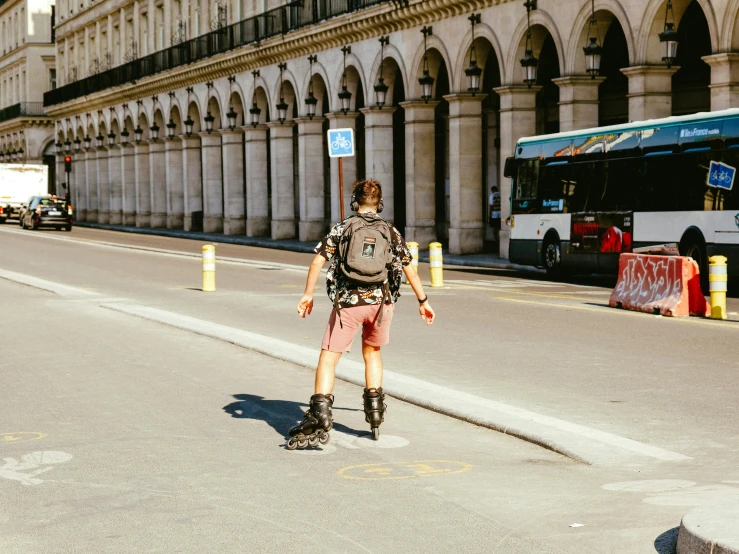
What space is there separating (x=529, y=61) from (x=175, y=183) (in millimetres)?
33786

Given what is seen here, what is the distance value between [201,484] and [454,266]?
26469 millimetres

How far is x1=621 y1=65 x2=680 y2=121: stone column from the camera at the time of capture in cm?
2961

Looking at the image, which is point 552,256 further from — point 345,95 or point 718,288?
point 345,95

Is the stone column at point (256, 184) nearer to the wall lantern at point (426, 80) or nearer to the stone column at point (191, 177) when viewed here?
the stone column at point (191, 177)

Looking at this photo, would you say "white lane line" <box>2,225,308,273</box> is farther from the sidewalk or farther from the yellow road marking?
the yellow road marking

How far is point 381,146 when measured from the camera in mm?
42281

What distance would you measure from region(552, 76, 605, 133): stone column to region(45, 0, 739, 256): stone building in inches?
1.3

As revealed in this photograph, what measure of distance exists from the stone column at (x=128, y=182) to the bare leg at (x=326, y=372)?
64.6m

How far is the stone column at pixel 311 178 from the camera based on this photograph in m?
48.0

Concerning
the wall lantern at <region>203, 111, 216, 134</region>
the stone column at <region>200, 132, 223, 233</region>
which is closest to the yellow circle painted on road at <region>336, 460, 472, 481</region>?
the wall lantern at <region>203, 111, 216, 134</region>

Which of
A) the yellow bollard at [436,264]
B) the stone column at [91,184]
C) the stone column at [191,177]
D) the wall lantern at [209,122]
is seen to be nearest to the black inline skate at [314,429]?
the yellow bollard at [436,264]

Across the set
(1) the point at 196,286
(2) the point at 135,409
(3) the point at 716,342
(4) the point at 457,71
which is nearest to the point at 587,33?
(4) the point at 457,71

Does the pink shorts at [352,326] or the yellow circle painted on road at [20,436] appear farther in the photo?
the yellow circle painted on road at [20,436]

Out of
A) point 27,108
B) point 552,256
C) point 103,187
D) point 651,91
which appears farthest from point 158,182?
point 552,256
